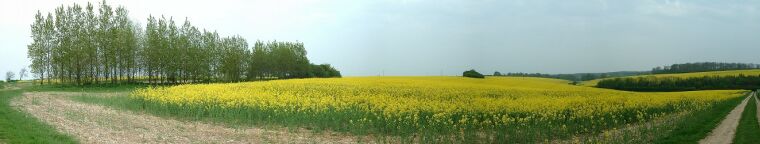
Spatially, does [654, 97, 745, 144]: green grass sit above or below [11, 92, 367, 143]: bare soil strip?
below

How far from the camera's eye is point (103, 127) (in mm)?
17844

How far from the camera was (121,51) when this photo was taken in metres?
59.3

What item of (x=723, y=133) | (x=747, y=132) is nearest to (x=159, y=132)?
(x=723, y=133)

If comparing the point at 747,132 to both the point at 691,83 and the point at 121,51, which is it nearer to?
the point at 691,83

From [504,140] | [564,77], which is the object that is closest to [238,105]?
[504,140]

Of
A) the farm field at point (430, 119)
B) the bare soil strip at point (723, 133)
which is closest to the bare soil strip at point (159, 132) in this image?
the farm field at point (430, 119)

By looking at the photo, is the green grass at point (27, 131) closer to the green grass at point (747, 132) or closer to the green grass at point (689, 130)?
the green grass at point (689, 130)

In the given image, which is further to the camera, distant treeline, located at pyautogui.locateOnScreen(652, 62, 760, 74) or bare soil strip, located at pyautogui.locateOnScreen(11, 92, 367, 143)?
distant treeline, located at pyautogui.locateOnScreen(652, 62, 760, 74)

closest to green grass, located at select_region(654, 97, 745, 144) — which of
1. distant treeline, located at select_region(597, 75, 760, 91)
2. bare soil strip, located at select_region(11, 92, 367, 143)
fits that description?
bare soil strip, located at select_region(11, 92, 367, 143)

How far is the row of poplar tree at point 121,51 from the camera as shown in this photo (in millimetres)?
56594

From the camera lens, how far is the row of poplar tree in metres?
56.6

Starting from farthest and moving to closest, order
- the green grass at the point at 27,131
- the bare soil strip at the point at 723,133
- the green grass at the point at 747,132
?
the green grass at the point at 747,132 → the bare soil strip at the point at 723,133 → the green grass at the point at 27,131

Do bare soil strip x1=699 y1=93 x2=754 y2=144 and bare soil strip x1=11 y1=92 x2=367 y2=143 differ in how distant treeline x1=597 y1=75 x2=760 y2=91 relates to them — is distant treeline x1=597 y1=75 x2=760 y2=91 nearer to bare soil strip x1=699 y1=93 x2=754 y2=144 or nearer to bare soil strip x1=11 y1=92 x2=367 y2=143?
bare soil strip x1=699 y1=93 x2=754 y2=144

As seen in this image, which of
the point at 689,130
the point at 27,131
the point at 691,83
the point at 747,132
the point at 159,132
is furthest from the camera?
the point at 691,83
